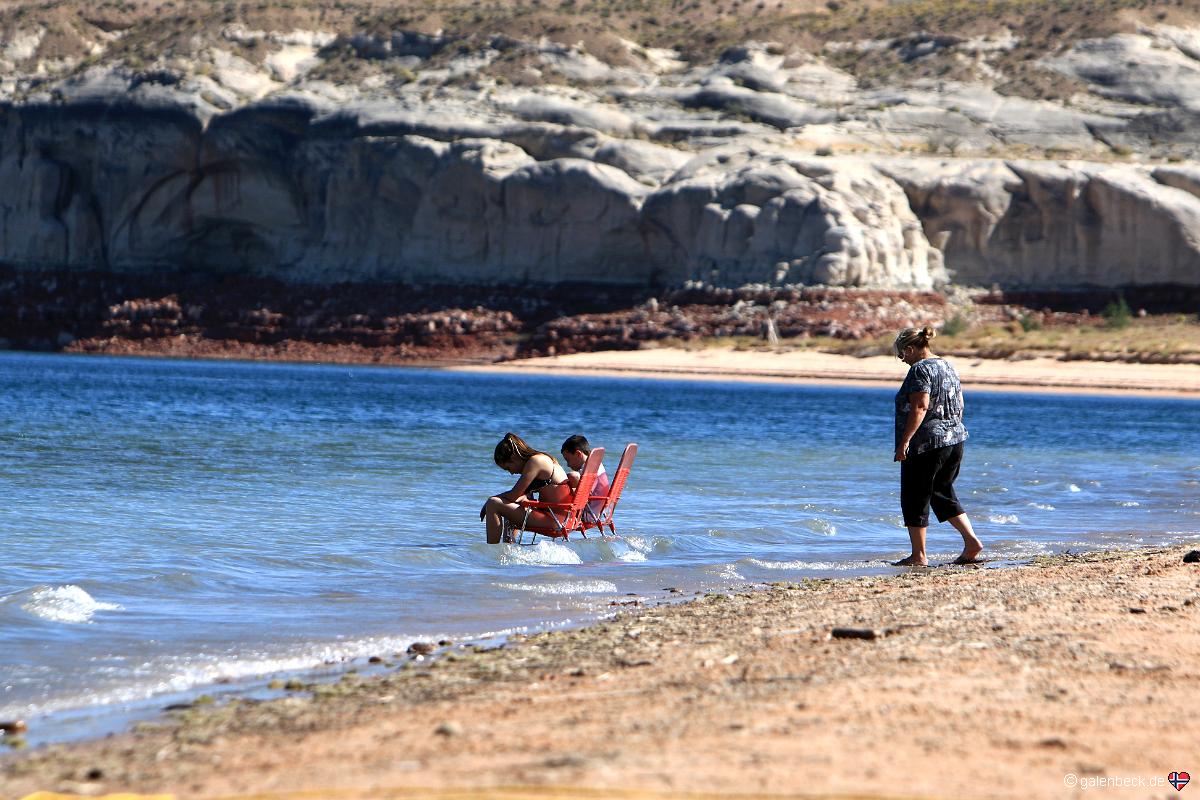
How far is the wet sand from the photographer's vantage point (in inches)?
186

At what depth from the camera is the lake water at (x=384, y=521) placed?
825 cm

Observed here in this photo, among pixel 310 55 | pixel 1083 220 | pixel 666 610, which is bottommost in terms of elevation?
pixel 666 610

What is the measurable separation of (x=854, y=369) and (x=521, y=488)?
4714cm

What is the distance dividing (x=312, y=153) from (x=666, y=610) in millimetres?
71837

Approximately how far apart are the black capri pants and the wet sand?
3.13m

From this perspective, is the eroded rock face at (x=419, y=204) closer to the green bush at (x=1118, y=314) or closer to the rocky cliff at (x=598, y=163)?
the rocky cliff at (x=598, y=163)

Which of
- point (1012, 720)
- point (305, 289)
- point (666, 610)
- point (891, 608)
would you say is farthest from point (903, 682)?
point (305, 289)

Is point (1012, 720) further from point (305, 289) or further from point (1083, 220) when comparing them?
point (305, 289)

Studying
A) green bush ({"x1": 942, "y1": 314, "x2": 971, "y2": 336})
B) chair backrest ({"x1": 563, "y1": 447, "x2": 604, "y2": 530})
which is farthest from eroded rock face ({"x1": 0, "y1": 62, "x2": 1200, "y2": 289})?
chair backrest ({"x1": 563, "y1": 447, "x2": 604, "y2": 530})

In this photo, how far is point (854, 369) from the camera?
58438 mm

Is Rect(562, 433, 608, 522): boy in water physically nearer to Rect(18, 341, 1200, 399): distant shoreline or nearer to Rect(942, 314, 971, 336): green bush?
Rect(18, 341, 1200, 399): distant shoreline

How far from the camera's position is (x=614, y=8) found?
9231cm

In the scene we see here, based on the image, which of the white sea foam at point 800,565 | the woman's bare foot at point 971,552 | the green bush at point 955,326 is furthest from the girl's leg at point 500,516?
the green bush at point 955,326

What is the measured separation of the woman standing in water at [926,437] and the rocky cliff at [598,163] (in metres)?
54.2
